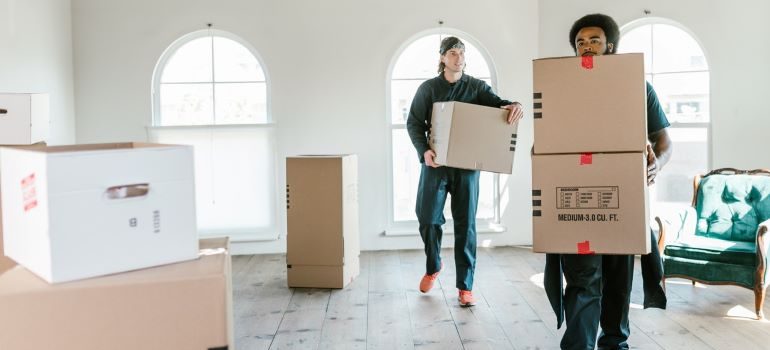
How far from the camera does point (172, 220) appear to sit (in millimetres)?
1463

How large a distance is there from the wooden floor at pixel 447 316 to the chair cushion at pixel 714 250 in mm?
251

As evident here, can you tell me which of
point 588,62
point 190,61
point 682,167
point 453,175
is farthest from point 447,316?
point 190,61

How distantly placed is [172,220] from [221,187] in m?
4.39

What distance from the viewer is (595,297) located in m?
2.62

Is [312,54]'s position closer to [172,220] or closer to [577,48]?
[577,48]

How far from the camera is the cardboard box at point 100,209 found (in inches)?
52.5

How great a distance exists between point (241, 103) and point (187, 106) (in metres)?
0.44

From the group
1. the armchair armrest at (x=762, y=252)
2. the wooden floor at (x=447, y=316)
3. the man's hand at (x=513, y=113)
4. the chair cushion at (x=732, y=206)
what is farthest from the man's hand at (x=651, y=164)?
the chair cushion at (x=732, y=206)

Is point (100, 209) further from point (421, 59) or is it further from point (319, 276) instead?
point (421, 59)

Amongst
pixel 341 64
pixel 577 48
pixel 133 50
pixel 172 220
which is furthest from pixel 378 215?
pixel 172 220

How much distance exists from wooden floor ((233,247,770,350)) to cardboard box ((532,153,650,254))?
0.90m

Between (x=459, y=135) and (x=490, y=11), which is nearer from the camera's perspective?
(x=459, y=135)

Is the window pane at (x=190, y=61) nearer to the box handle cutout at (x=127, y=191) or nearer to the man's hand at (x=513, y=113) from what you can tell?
the man's hand at (x=513, y=113)

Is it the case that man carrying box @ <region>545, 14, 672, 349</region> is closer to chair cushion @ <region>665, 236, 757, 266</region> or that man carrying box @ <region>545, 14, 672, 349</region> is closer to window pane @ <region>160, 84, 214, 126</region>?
chair cushion @ <region>665, 236, 757, 266</region>
